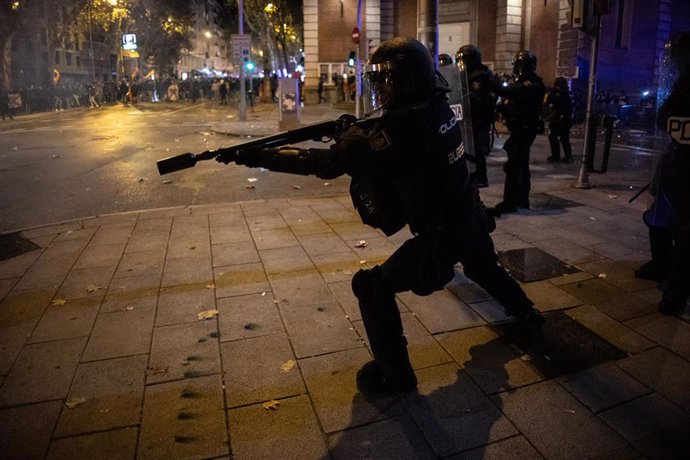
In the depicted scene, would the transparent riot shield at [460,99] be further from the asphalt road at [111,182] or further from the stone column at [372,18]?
the stone column at [372,18]

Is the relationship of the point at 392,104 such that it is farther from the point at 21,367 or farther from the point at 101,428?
the point at 21,367

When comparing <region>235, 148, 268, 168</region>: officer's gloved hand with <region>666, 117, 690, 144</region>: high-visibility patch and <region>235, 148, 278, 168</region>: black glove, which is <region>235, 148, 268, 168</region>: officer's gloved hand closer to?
<region>235, 148, 278, 168</region>: black glove

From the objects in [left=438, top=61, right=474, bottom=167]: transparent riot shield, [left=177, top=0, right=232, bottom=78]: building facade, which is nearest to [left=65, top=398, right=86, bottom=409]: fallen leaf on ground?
[left=438, top=61, right=474, bottom=167]: transparent riot shield

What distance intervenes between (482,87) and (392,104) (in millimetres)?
5343

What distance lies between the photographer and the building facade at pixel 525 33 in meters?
26.3

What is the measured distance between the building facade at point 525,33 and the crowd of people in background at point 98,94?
6.44m

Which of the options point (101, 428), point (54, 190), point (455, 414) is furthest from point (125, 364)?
point (54, 190)

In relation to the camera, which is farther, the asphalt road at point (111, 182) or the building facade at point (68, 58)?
the building facade at point (68, 58)

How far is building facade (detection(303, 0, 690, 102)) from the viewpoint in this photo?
2631 centimetres

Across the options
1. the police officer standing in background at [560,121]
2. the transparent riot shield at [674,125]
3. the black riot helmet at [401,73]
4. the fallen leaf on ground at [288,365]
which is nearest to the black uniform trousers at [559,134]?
the police officer standing in background at [560,121]

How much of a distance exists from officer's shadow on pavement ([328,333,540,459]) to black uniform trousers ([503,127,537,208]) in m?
4.14

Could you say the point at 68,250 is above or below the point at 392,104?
below

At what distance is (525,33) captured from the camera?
28234mm

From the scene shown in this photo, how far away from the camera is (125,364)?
3.44m
